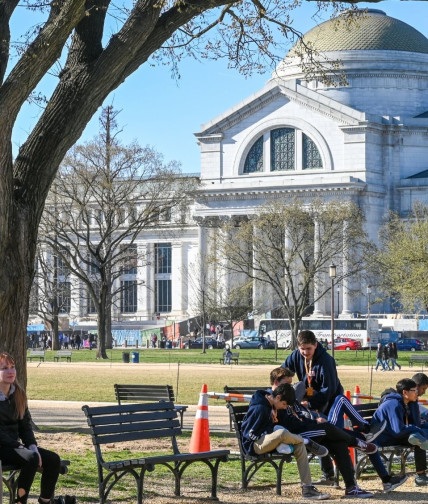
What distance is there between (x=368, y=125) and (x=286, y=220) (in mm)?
35596

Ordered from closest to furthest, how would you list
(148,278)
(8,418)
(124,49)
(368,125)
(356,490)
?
(8,418) < (356,490) < (124,49) < (368,125) < (148,278)

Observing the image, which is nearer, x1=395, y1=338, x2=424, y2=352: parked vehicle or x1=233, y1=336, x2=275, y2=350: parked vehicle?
x1=395, y1=338, x2=424, y2=352: parked vehicle

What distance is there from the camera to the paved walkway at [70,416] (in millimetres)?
25250

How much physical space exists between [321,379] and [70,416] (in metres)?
13.6

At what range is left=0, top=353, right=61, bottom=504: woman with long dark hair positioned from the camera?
Result: 12656 mm

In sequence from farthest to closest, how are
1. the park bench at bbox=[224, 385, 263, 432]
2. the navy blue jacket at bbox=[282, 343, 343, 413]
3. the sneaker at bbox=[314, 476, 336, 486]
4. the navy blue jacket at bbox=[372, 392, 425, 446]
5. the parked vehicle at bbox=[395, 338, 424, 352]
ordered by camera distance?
the parked vehicle at bbox=[395, 338, 424, 352] → the park bench at bbox=[224, 385, 263, 432] → the navy blue jacket at bbox=[372, 392, 425, 446] → the sneaker at bbox=[314, 476, 336, 486] → the navy blue jacket at bbox=[282, 343, 343, 413]

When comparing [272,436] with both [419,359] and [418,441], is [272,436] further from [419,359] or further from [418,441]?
[419,359]

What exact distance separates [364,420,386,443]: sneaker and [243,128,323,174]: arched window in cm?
10157

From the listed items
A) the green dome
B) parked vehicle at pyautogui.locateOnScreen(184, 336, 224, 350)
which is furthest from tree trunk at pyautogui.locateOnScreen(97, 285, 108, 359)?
the green dome

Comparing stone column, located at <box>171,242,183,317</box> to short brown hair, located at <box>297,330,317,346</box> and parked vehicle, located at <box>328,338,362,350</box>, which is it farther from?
short brown hair, located at <box>297,330,317,346</box>

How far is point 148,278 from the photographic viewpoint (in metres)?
135

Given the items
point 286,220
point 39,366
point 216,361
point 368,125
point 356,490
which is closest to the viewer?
point 356,490

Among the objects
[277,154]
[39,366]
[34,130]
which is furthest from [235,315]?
[34,130]

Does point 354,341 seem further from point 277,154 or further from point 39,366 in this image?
point 39,366
